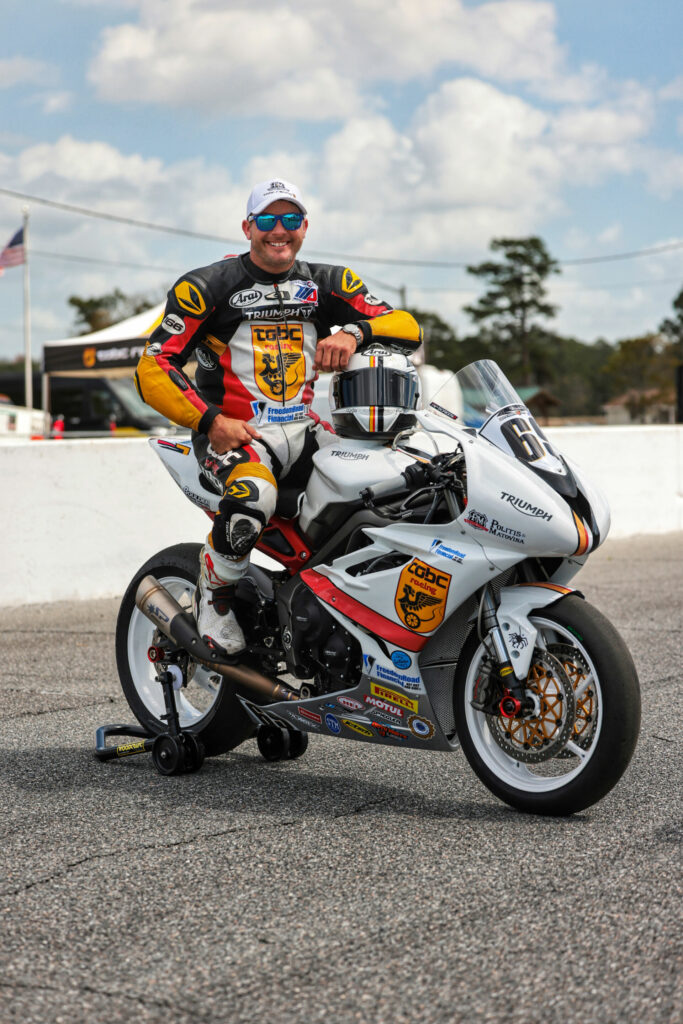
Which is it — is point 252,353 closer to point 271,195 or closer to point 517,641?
point 271,195

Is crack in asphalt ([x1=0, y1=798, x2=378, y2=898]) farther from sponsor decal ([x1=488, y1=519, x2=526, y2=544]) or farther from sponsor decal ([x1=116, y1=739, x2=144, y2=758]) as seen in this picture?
sponsor decal ([x1=488, y1=519, x2=526, y2=544])

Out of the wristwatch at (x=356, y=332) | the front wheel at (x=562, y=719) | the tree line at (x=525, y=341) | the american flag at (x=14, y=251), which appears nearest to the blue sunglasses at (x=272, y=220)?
the wristwatch at (x=356, y=332)

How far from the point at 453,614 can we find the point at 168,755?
1291 millimetres

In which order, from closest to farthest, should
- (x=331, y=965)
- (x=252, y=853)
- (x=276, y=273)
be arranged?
(x=331, y=965), (x=252, y=853), (x=276, y=273)

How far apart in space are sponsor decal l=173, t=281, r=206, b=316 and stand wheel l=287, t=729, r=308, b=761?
64.8 inches

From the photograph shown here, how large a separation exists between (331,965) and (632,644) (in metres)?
4.33

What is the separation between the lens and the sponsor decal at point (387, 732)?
12.2ft

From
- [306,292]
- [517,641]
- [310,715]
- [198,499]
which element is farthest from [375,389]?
[310,715]

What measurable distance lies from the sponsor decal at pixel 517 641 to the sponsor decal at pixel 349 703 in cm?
61

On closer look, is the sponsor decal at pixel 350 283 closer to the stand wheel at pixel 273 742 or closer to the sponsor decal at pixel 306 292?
the sponsor decal at pixel 306 292

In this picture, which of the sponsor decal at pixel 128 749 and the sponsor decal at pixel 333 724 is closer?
the sponsor decal at pixel 333 724

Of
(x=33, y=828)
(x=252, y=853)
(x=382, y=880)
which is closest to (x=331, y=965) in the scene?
(x=382, y=880)

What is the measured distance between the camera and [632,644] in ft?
A: 21.4

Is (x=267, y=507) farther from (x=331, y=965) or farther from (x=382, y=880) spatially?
(x=331, y=965)
